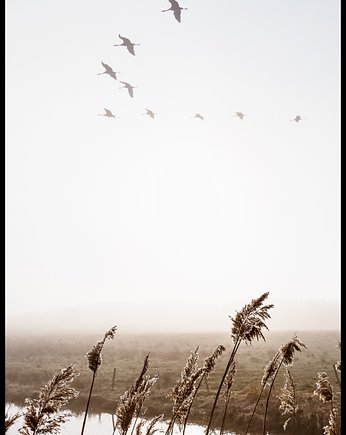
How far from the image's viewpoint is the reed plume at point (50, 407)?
10.7ft

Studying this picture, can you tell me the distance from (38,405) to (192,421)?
631 inches

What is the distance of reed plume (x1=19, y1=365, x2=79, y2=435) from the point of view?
128 inches

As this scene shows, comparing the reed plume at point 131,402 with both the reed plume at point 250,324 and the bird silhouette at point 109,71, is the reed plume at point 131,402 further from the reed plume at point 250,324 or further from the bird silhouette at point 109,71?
the bird silhouette at point 109,71

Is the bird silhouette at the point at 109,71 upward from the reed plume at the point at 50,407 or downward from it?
upward

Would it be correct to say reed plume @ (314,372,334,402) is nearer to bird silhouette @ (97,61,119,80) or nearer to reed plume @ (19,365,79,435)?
reed plume @ (19,365,79,435)

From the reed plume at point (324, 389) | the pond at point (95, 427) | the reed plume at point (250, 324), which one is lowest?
the pond at point (95, 427)

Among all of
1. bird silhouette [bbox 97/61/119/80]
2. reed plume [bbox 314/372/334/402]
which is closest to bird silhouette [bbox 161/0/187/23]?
bird silhouette [bbox 97/61/119/80]

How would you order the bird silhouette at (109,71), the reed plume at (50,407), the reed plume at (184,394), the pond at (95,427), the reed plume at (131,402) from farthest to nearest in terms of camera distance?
the pond at (95,427) < the bird silhouette at (109,71) < the reed plume at (184,394) < the reed plume at (131,402) < the reed plume at (50,407)

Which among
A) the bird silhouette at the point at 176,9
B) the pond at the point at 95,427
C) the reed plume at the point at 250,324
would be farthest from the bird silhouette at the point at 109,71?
the pond at the point at 95,427

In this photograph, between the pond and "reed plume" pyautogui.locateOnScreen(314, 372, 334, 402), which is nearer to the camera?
"reed plume" pyautogui.locateOnScreen(314, 372, 334, 402)

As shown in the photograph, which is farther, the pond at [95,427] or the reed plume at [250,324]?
the pond at [95,427]

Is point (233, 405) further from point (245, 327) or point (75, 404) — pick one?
point (245, 327)

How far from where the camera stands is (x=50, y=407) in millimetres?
3309

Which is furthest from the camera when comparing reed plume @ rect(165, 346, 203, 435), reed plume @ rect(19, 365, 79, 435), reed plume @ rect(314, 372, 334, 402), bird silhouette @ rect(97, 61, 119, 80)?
bird silhouette @ rect(97, 61, 119, 80)
